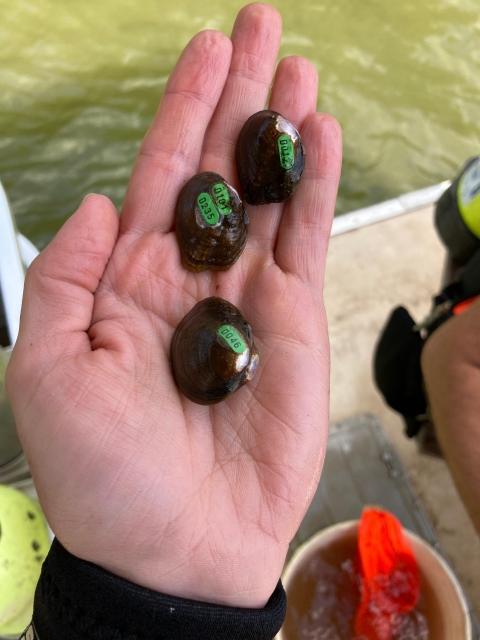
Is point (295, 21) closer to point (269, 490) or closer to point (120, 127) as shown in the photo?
point (120, 127)

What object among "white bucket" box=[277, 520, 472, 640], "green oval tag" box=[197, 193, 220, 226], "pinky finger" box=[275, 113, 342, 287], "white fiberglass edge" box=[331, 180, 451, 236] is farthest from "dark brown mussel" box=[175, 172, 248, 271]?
"white fiberglass edge" box=[331, 180, 451, 236]

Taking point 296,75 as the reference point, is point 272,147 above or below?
below

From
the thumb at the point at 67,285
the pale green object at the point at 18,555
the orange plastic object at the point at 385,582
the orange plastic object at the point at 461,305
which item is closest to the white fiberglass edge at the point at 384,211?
the orange plastic object at the point at 461,305

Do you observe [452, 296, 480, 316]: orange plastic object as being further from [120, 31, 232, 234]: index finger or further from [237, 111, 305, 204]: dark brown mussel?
[120, 31, 232, 234]: index finger

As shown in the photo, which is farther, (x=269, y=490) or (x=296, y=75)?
(x=296, y=75)

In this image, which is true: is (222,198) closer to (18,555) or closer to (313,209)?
(313,209)

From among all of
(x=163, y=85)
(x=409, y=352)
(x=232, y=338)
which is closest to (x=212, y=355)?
(x=232, y=338)

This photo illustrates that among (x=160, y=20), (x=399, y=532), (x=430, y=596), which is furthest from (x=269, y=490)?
(x=160, y=20)
